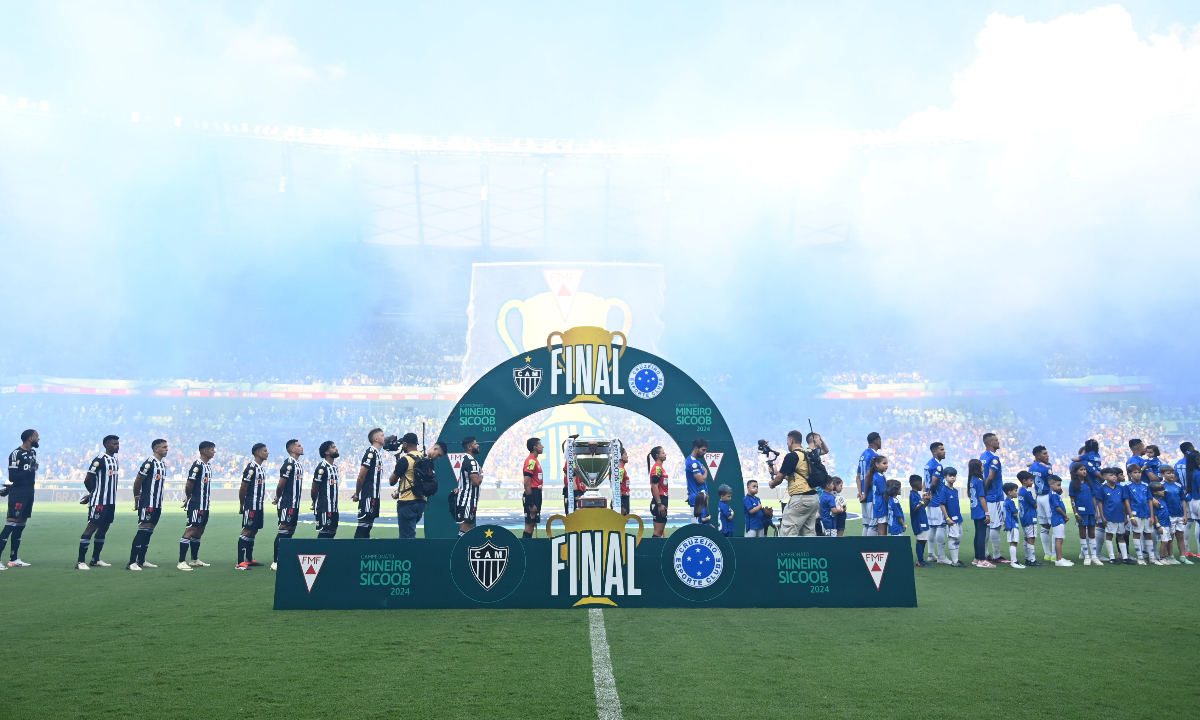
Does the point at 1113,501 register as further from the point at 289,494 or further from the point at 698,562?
the point at 289,494

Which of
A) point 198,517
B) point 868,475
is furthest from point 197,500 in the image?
point 868,475

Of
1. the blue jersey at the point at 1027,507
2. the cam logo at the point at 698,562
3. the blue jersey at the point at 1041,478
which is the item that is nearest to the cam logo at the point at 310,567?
the cam logo at the point at 698,562

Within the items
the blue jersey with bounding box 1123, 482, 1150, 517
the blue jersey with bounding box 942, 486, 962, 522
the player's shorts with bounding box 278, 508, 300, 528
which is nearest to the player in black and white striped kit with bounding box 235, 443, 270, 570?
the player's shorts with bounding box 278, 508, 300, 528

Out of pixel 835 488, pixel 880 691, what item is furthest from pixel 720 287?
pixel 880 691

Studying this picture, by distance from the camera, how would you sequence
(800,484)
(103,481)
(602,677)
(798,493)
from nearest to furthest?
(602,677)
(800,484)
(798,493)
(103,481)

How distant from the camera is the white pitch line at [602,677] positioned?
15.1ft

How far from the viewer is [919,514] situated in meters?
12.1

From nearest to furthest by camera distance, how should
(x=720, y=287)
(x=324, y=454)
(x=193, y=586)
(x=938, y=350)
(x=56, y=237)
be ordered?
(x=193, y=586) → (x=324, y=454) → (x=56, y=237) → (x=938, y=350) → (x=720, y=287)

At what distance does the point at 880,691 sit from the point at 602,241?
39.6m

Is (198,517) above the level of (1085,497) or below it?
below

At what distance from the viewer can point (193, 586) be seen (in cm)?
973

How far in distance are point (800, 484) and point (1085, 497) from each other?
17.0ft

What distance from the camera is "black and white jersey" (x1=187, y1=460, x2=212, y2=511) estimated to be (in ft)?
37.4

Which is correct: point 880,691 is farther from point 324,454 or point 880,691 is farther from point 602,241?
point 602,241
